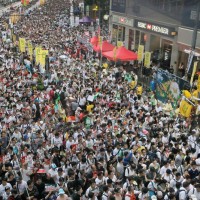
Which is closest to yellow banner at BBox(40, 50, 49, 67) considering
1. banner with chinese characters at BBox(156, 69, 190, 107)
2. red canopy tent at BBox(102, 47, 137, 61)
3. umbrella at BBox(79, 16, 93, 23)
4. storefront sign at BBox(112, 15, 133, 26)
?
red canopy tent at BBox(102, 47, 137, 61)

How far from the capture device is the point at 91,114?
41.9ft

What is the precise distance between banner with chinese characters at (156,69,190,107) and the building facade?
463 cm

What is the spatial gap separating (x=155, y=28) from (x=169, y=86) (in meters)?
8.91

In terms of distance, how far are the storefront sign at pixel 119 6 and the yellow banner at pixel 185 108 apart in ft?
51.7

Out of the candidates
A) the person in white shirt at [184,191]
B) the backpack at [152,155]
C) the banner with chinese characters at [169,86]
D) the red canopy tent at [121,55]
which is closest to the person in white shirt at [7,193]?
the backpack at [152,155]

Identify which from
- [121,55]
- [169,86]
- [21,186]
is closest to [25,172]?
[21,186]

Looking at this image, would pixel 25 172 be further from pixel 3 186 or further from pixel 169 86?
pixel 169 86

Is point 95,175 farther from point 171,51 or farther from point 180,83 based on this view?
point 171,51

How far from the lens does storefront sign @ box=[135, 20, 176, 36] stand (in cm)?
2117

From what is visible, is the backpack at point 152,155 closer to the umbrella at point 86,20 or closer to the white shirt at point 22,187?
the white shirt at point 22,187

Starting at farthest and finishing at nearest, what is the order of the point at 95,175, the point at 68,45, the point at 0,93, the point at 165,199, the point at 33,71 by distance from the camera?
the point at 68,45 < the point at 33,71 < the point at 0,93 < the point at 95,175 < the point at 165,199

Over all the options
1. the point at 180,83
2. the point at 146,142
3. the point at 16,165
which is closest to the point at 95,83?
the point at 180,83

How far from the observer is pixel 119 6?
91.0 ft

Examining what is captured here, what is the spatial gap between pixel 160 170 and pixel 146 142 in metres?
1.60
